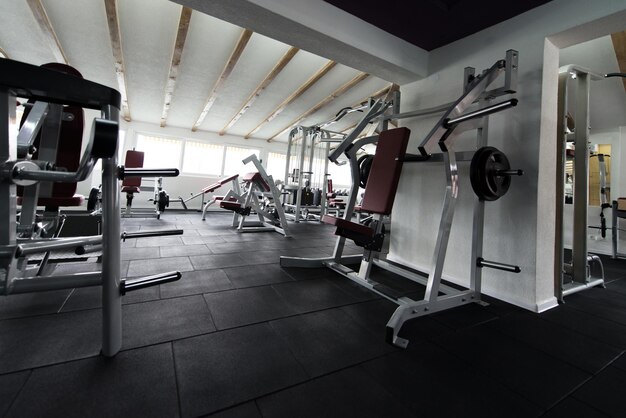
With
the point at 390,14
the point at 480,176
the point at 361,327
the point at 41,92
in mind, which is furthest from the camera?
the point at 390,14

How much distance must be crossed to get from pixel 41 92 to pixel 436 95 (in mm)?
2620

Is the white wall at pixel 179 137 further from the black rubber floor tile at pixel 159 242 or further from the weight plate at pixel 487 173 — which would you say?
the weight plate at pixel 487 173

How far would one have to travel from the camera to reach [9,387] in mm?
824

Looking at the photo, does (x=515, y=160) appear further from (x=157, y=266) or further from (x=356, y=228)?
(x=157, y=266)

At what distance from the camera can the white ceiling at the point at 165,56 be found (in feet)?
9.66

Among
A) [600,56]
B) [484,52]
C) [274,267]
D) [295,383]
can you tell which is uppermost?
[600,56]

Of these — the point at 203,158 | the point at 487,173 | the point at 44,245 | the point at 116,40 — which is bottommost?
the point at 44,245

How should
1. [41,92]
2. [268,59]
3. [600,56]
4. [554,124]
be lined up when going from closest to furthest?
[41,92], [554,124], [600,56], [268,59]

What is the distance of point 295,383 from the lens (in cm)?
92

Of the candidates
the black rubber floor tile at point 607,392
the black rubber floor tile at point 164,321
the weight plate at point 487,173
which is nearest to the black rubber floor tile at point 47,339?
the black rubber floor tile at point 164,321

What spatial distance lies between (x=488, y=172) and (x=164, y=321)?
77.3 inches

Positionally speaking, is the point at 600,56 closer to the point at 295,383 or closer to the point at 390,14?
the point at 390,14

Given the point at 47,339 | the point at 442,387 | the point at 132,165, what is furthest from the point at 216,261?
the point at 132,165

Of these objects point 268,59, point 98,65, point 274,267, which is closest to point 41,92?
point 274,267
